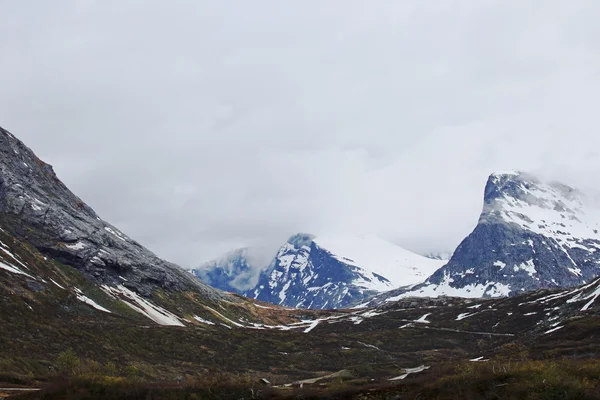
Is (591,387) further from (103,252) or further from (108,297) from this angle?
(103,252)

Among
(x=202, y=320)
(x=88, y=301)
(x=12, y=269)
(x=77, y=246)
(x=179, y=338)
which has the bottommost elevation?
(x=202, y=320)

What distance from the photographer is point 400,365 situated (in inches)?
4318

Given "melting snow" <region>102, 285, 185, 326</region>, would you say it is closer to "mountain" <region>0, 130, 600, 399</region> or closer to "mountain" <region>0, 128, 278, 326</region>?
"mountain" <region>0, 128, 278, 326</region>

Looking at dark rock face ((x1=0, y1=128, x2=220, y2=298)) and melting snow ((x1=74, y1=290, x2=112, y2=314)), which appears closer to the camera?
melting snow ((x1=74, y1=290, x2=112, y2=314))

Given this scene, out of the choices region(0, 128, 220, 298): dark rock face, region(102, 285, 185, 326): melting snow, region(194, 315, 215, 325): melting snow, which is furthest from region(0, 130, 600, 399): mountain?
region(194, 315, 215, 325): melting snow

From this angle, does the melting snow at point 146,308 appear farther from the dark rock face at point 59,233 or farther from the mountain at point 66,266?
A: the dark rock face at point 59,233

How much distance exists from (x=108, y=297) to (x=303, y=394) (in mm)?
132246

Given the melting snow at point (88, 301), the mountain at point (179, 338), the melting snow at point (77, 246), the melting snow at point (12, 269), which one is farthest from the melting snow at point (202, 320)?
the melting snow at point (12, 269)

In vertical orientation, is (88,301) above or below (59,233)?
below

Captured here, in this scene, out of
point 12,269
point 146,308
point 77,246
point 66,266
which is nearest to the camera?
point 12,269

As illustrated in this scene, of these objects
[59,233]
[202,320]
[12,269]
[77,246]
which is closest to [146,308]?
[202,320]

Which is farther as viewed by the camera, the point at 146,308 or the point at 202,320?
the point at 202,320

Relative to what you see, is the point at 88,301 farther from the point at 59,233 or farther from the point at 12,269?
the point at 59,233

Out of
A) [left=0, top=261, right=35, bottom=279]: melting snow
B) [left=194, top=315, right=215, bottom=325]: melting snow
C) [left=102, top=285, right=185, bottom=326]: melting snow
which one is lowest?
[left=194, top=315, right=215, bottom=325]: melting snow
